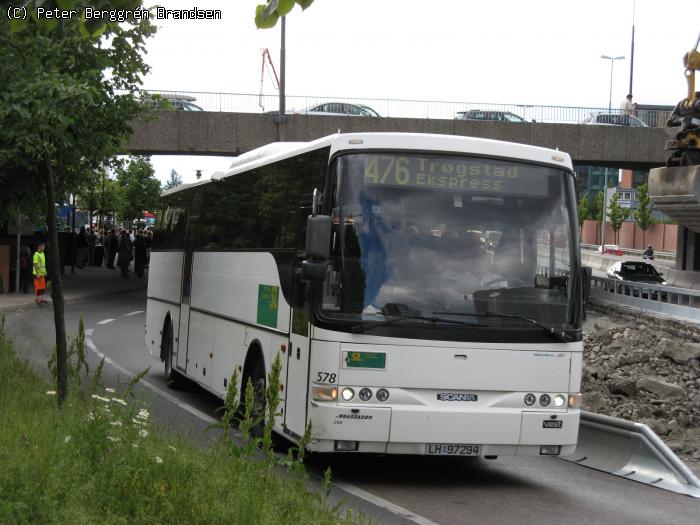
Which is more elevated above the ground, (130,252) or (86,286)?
(130,252)

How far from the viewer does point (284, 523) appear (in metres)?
6.35

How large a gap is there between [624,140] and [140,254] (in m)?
22.3

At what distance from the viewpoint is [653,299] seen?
99.5ft

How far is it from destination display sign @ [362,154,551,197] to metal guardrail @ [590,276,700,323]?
A: 14779 millimetres

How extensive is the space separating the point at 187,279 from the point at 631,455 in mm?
6688

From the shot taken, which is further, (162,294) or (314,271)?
(162,294)

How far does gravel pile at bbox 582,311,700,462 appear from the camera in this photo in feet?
49.3

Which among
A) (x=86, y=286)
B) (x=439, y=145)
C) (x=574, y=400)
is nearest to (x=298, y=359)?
(x=439, y=145)

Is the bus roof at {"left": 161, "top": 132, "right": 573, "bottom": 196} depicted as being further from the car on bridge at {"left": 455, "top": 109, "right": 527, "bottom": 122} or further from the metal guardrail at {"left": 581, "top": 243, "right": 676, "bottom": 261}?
the metal guardrail at {"left": 581, "top": 243, "right": 676, "bottom": 261}

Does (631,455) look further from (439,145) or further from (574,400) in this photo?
(439,145)

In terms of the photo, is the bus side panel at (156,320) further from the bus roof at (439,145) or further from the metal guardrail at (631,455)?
the bus roof at (439,145)

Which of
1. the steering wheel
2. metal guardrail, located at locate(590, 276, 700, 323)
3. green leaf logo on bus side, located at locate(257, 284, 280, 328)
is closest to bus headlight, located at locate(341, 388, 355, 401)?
the steering wheel

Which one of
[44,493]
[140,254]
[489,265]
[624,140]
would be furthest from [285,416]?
[140,254]

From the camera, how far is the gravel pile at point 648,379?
15016 millimetres
